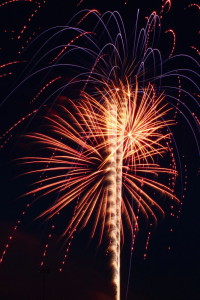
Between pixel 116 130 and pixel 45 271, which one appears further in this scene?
pixel 45 271

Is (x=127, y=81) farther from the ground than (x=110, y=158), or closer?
farther from the ground

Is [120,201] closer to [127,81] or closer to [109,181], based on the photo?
[109,181]

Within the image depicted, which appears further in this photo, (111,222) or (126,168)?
(126,168)

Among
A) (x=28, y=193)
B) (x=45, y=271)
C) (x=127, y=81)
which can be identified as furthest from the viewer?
(x=45, y=271)

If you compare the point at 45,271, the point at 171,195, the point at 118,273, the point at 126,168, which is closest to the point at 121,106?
the point at 126,168

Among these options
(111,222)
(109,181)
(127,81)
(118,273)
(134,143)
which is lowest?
(118,273)

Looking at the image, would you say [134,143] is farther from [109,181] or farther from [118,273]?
[118,273]

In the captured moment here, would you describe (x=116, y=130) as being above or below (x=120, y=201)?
above

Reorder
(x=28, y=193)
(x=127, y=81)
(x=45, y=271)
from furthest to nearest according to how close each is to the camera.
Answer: (x=45, y=271) → (x=127, y=81) → (x=28, y=193)

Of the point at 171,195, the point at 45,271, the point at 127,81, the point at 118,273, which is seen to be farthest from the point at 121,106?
the point at 45,271
